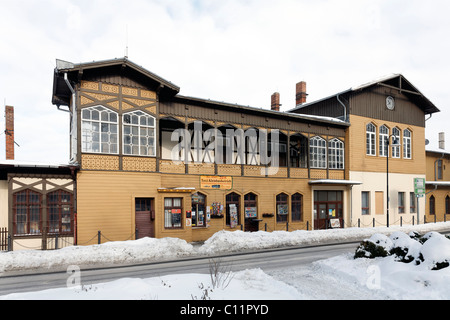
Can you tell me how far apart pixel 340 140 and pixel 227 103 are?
11.8 m

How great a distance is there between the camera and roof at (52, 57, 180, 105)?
15.3m

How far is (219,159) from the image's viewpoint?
22.0 meters

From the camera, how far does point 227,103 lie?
68.2 feet

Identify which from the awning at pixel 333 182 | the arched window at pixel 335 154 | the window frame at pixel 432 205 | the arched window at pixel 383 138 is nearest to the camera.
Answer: the awning at pixel 333 182

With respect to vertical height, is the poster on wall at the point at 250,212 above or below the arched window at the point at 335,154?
below

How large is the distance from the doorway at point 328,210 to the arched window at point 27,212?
767 inches

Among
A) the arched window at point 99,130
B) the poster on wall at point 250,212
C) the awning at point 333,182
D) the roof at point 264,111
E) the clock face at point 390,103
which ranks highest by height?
the clock face at point 390,103

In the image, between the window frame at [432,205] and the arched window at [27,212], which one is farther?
the window frame at [432,205]

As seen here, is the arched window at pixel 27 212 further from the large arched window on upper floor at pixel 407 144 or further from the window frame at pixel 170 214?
the large arched window on upper floor at pixel 407 144

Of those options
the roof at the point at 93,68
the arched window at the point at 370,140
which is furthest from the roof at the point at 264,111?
the arched window at the point at 370,140

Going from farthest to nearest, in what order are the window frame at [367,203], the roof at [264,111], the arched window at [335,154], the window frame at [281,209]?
the window frame at [367,203] → the arched window at [335,154] → the window frame at [281,209] → the roof at [264,111]

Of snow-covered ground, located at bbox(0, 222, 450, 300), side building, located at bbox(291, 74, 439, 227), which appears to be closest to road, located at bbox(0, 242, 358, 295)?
snow-covered ground, located at bbox(0, 222, 450, 300)

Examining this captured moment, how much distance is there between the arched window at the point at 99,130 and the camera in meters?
16.0
